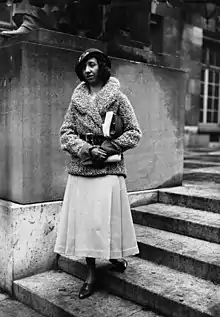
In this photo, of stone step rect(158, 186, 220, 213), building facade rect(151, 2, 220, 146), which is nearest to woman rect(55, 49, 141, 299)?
stone step rect(158, 186, 220, 213)

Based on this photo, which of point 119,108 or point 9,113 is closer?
point 119,108

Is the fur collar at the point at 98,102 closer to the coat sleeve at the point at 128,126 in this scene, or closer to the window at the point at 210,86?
the coat sleeve at the point at 128,126

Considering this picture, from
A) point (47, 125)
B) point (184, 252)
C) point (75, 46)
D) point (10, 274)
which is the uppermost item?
point (75, 46)

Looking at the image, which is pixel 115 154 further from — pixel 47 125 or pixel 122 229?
pixel 47 125

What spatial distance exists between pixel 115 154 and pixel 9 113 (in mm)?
1380

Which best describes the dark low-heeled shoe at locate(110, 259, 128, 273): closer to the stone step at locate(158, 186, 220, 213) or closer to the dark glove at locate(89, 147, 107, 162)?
the dark glove at locate(89, 147, 107, 162)

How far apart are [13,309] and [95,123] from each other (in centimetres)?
182

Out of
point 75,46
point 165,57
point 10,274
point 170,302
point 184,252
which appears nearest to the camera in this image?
point 170,302

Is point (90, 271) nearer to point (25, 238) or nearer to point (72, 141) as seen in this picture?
point (25, 238)

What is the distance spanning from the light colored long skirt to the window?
46.8 feet

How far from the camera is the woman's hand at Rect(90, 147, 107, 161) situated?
3.08 m

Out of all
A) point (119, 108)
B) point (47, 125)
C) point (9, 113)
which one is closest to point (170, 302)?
Result: point (119, 108)

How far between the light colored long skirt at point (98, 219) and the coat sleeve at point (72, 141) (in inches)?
9.3

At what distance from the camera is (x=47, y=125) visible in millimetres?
3994
